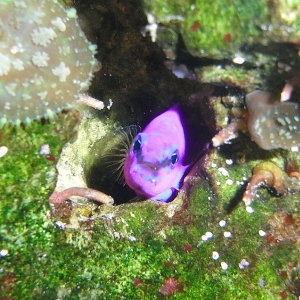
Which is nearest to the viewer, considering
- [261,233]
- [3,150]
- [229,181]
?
[3,150]

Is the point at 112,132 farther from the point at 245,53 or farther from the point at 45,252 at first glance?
the point at 245,53

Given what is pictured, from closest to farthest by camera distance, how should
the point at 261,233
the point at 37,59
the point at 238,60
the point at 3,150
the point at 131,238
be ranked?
1. the point at 37,59
2. the point at 238,60
3. the point at 3,150
4. the point at 131,238
5. the point at 261,233

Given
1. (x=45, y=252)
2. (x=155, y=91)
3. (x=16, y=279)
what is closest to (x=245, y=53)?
(x=155, y=91)

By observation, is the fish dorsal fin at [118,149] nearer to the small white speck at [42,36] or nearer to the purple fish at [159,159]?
the purple fish at [159,159]

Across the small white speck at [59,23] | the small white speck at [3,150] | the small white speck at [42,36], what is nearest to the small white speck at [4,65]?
the small white speck at [42,36]

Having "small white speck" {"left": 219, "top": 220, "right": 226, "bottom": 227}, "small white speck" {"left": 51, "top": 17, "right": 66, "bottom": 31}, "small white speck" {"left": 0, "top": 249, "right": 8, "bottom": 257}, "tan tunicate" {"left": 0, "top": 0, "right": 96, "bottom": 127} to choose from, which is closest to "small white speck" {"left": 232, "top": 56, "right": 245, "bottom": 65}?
"tan tunicate" {"left": 0, "top": 0, "right": 96, "bottom": 127}

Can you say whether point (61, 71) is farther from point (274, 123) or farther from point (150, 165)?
point (274, 123)

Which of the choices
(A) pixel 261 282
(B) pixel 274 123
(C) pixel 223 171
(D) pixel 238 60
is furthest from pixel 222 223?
(D) pixel 238 60
